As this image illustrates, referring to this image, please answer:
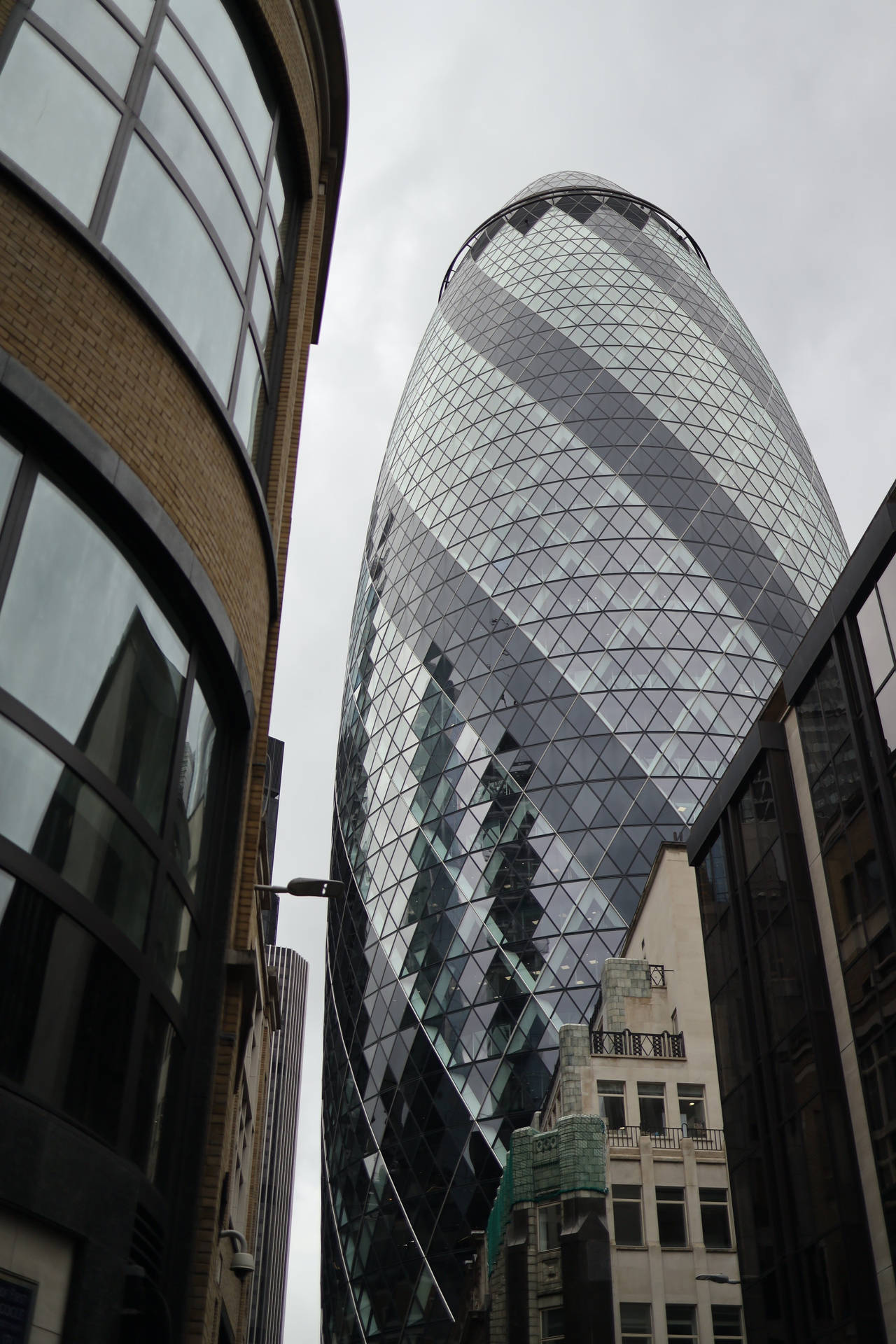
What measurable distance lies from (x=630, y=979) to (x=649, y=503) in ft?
111

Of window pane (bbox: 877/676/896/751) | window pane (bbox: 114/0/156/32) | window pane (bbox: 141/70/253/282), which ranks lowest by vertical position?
window pane (bbox: 877/676/896/751)

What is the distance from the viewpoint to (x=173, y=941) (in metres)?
8.91

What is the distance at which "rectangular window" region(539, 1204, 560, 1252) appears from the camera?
27141 mm

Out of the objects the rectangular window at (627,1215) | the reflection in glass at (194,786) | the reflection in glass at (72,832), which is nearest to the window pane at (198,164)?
the reflection in glass at (194,786)

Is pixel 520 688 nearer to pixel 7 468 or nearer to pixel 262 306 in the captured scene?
pixel 262 306

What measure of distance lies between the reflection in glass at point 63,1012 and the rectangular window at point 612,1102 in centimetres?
2382

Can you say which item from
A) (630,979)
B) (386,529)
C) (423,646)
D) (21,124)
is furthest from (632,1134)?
(386,529)

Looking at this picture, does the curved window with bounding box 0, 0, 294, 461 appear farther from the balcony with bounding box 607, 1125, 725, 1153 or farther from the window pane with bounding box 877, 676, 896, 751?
the balcony with bounding box 607, 1125, 725, 1153

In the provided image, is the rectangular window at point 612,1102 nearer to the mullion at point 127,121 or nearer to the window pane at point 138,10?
the mullion at point 127,121

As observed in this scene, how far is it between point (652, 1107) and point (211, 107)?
25.3 meters

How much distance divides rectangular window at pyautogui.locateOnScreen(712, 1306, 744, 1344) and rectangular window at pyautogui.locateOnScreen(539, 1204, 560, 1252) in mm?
3567

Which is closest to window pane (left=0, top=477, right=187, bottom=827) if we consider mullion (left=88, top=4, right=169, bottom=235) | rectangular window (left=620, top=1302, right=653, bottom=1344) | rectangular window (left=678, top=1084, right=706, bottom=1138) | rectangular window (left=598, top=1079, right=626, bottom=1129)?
mullion (left=88, top=4, right=169, bottom=235)

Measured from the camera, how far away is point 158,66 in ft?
33.0

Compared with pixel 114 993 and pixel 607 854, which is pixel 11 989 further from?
pixel 607 854
